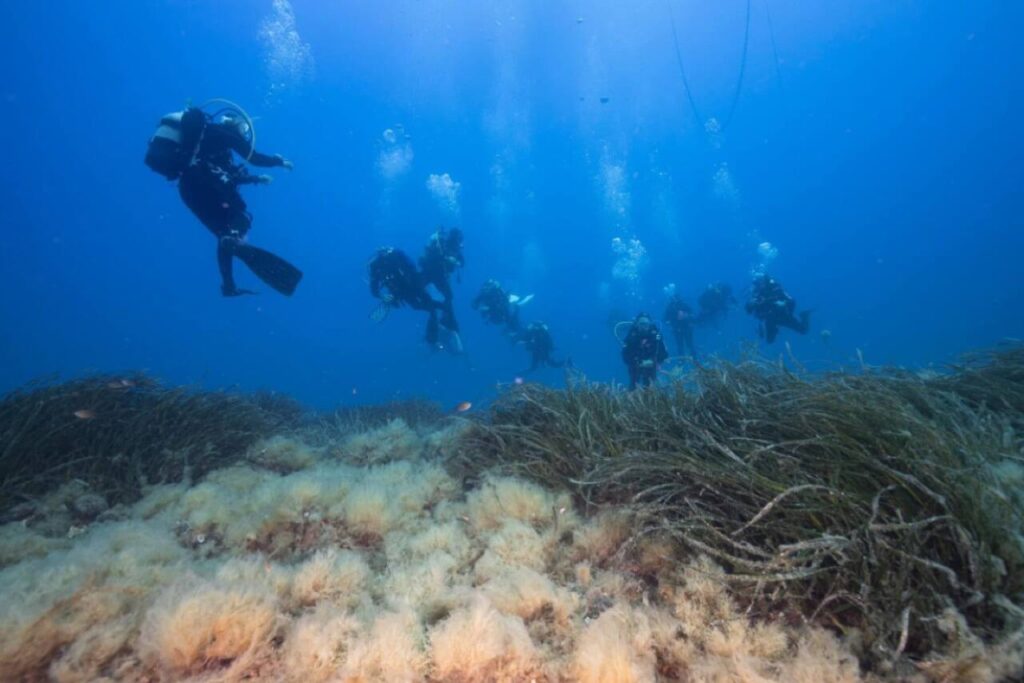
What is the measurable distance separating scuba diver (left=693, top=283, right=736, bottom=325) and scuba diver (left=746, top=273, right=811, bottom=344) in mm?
8173

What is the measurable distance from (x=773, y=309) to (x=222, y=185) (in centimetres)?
1539

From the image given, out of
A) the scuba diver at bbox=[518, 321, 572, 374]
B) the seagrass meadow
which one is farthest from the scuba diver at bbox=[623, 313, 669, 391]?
the scuba diver at bbox=[518, 321, 572, 374]

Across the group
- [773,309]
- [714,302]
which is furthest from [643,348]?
[714,302]

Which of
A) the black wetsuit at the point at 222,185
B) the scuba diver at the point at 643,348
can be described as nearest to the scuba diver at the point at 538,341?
the scuba diver at the point at 643,348

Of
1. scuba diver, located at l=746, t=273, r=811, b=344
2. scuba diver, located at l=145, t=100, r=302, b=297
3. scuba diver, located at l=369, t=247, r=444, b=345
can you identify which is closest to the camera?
scuba diver, located at l=145, t=100, r=302, b=297

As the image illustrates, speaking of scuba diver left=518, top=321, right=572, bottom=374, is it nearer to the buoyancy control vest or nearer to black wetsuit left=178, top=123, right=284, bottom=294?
black wetsuit left=178, top=123, right=284, bottom=294

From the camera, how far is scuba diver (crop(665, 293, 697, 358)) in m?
18.9

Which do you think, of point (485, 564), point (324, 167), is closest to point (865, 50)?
point (324, 167)

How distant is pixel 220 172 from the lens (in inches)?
260

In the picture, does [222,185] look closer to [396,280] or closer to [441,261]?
[396,280]

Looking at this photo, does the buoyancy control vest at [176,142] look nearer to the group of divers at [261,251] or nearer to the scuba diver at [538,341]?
the group of divers at [261,251]

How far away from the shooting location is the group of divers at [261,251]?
628cm

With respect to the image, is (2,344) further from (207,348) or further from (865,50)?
(865,50)

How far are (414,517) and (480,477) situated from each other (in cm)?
70
